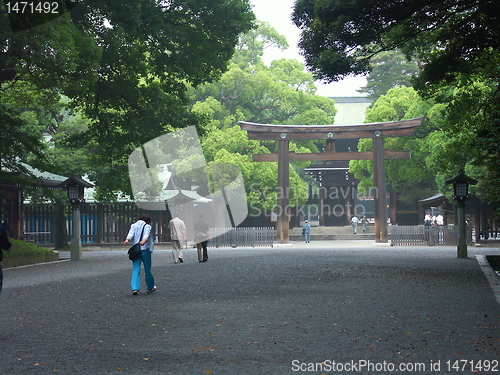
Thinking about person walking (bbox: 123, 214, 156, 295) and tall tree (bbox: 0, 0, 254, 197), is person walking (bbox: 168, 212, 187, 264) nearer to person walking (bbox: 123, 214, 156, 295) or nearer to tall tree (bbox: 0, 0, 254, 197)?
tall tree (bbox: 0, 0, 254, 197)

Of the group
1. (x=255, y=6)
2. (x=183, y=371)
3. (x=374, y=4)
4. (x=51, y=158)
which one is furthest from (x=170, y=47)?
(x=183, y=371)

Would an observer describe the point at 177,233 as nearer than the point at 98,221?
Yes

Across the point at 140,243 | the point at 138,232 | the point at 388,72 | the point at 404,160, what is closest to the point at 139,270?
the point at 140,243

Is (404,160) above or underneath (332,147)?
underneath

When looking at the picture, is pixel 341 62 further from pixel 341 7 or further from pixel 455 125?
pixel 455 125

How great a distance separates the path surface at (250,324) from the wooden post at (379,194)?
18.7 meters

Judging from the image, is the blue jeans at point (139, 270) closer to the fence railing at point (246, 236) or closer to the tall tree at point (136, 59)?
the tall tree at point (136, 59)

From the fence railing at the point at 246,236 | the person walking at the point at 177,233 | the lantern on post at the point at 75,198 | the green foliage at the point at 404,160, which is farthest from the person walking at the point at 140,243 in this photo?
the green foliage at the point at 404,160

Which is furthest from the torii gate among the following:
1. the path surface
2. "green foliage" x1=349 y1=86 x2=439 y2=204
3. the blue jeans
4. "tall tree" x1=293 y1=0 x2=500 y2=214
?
the blue jeans

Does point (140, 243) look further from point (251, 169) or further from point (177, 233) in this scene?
point (251, 169)

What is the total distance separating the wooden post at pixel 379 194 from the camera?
3409 centimetres

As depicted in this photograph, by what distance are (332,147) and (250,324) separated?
27.6 metres

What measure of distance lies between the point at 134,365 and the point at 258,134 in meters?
29.0

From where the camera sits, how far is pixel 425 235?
1316 inches
